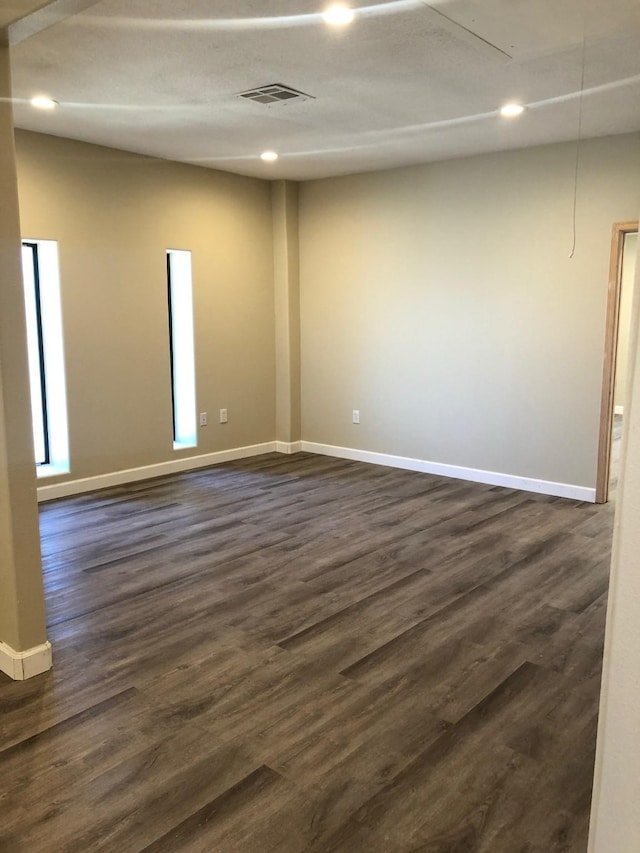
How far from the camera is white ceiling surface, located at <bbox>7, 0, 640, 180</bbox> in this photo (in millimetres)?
2766

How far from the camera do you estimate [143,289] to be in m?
5.62

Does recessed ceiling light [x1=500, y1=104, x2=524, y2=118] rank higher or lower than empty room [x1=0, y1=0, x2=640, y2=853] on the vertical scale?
higher

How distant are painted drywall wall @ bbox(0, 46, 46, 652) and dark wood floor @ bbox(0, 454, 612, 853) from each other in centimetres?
28

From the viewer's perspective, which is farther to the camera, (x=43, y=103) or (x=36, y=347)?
(x=36, y=347)

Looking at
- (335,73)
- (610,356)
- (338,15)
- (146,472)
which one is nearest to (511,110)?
(335,73)

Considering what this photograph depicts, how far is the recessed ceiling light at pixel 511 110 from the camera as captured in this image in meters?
4.03

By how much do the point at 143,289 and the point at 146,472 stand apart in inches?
61.7

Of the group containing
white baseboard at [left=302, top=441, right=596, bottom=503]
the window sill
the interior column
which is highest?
the interior column

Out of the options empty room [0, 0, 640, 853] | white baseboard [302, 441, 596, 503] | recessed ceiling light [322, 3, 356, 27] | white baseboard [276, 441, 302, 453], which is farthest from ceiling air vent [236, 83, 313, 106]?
white baseboard [276, 441, 302, 453]

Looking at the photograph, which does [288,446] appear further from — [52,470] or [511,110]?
[511,110]

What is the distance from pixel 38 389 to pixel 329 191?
10.6 feet

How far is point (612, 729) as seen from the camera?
875 mm

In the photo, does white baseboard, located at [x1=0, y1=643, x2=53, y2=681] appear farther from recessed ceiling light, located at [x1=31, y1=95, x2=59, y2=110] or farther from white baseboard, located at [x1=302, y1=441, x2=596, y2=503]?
white baseboard, located at [x1=302, y1=441, x2=596, y2=503]

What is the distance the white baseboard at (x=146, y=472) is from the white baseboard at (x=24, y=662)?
2.61 metres
